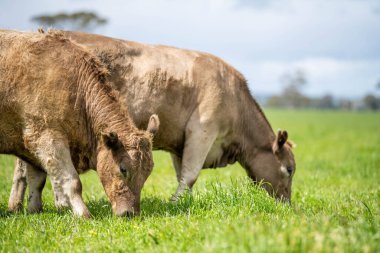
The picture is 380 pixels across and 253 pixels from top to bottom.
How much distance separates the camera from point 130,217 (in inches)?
251

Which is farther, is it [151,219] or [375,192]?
[375,192]

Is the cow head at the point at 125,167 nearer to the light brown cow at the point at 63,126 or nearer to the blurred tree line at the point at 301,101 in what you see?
the light brown cow at the point at 63,126

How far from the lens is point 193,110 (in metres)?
8.67

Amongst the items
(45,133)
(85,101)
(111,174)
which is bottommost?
(111,174)

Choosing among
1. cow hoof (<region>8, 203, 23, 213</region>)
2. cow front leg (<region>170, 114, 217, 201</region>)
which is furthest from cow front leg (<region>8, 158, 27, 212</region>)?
cow front leg (<region>170, 114, 217, 201</region>)

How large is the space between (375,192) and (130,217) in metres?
5.41

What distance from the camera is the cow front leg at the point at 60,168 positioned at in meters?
6.59

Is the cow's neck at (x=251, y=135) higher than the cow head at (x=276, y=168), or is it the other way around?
the cow's neck at (x=251, y=135)

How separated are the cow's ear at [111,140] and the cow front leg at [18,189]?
6.10 feet

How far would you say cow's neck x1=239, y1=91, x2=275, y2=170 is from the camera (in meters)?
9.38

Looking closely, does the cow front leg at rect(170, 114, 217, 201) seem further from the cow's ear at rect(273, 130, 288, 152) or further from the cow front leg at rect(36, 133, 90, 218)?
the cow front leg at rect(36, 133, 90, 218)

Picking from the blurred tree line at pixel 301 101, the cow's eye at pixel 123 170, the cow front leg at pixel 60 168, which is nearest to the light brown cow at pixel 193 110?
the cow front leg at pixel 60 168

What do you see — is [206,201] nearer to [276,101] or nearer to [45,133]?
[45,133]

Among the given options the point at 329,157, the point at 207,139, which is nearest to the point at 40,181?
the point at 207,139
